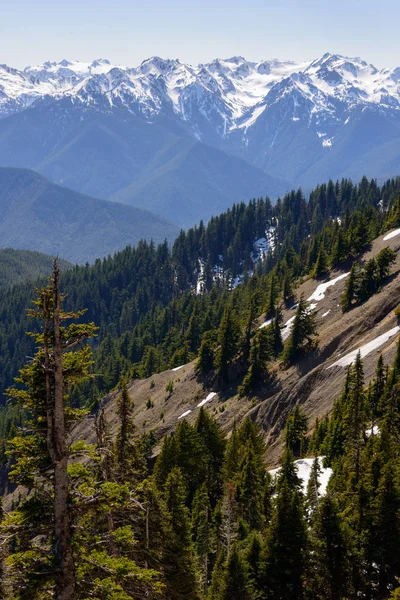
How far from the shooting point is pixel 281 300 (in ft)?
358

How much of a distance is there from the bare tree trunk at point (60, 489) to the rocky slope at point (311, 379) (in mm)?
53368

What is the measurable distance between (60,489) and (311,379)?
62.5 meters

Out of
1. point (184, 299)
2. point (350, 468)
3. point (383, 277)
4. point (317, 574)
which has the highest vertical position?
point (184, 299)

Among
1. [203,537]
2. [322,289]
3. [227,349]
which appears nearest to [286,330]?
[227,349]

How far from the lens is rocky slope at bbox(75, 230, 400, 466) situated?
227 feet

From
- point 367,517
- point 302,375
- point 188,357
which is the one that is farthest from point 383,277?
point 367,517

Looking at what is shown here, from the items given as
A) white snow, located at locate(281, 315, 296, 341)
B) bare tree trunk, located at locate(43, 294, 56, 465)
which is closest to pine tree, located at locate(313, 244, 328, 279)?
white snow, located at locate(281, 315, 296, 341)

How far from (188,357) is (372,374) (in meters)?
60.3

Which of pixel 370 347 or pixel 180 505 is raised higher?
pixel 370 347

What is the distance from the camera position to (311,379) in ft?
239

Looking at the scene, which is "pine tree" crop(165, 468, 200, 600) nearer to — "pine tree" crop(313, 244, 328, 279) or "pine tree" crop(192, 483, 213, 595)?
"pine tree" crop(192, 483, 213, 595)

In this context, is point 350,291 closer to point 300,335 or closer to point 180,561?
point 300,335

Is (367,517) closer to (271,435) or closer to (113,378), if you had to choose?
(271,435)

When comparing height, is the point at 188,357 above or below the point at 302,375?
above
